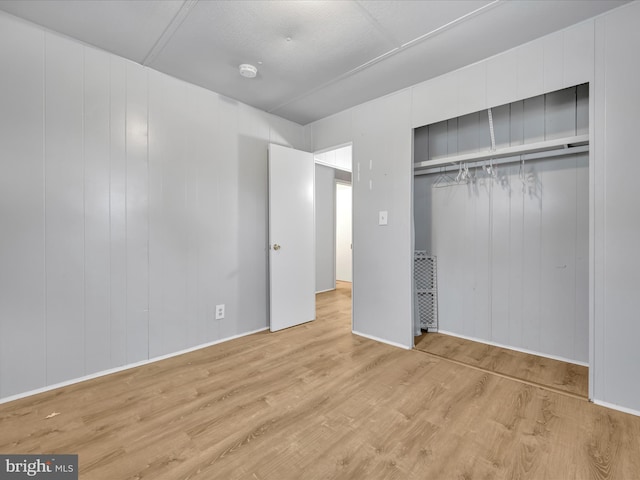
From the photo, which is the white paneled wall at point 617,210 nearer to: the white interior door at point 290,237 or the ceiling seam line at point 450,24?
the ceiling seam line at point 450,24

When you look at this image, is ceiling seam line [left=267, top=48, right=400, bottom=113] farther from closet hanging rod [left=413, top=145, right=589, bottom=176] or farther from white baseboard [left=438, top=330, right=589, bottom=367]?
white baseboard [left=438, top=330, right=589, bottom=367]

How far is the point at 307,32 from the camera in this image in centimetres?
207

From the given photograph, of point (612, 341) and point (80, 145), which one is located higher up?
point (80, 145)

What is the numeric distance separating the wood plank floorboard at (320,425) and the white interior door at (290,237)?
980mm

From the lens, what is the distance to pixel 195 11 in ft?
6.18

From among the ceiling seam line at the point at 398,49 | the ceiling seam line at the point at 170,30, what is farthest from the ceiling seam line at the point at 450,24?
the ceiling seam line at the point at 170,30

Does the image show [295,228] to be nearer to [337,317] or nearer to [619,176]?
[337,317]

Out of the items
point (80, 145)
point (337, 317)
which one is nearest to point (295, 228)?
point (337, 317)

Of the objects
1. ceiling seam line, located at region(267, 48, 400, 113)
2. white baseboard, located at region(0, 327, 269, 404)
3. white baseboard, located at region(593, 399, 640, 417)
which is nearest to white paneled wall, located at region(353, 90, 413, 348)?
ceiling seam line, located at region(267, 48, 400, 113)

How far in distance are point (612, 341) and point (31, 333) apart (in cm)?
379

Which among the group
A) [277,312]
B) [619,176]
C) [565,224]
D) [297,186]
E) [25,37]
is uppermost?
[25,37]

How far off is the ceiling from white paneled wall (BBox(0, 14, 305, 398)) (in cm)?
26

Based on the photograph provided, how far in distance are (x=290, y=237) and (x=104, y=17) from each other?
234cm

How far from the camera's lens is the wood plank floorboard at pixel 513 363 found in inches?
87.2
